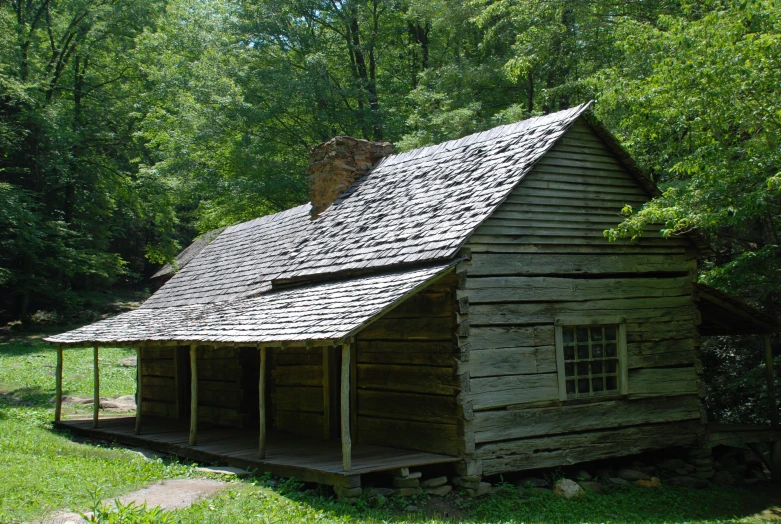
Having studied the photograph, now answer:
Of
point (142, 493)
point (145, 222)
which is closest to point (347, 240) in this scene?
point (142, 493)

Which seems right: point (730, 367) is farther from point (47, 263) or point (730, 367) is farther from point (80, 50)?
point (80, 50)

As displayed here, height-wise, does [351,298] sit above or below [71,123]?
below

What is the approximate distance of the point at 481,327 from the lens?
32.4 ft

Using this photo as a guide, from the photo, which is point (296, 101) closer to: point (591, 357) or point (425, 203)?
point (425, 203)

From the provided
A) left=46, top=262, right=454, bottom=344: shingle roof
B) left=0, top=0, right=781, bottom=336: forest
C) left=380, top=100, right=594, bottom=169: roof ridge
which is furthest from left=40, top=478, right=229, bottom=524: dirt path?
left=380, top=100, right=594, bottom=169: roof ridge

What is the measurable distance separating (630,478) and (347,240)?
595 centimetres

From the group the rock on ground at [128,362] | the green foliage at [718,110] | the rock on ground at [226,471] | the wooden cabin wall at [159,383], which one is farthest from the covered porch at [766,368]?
the rock on ground at [128,362]

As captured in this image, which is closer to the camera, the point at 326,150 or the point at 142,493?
the point at 142,493

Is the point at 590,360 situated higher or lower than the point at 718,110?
lower

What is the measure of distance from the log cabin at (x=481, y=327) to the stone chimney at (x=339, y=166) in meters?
1.81

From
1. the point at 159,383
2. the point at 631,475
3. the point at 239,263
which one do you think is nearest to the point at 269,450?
the point at 631,475

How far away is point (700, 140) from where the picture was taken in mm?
10391

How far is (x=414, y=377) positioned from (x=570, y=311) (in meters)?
2.52

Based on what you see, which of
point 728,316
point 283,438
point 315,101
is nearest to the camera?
point 283,438
